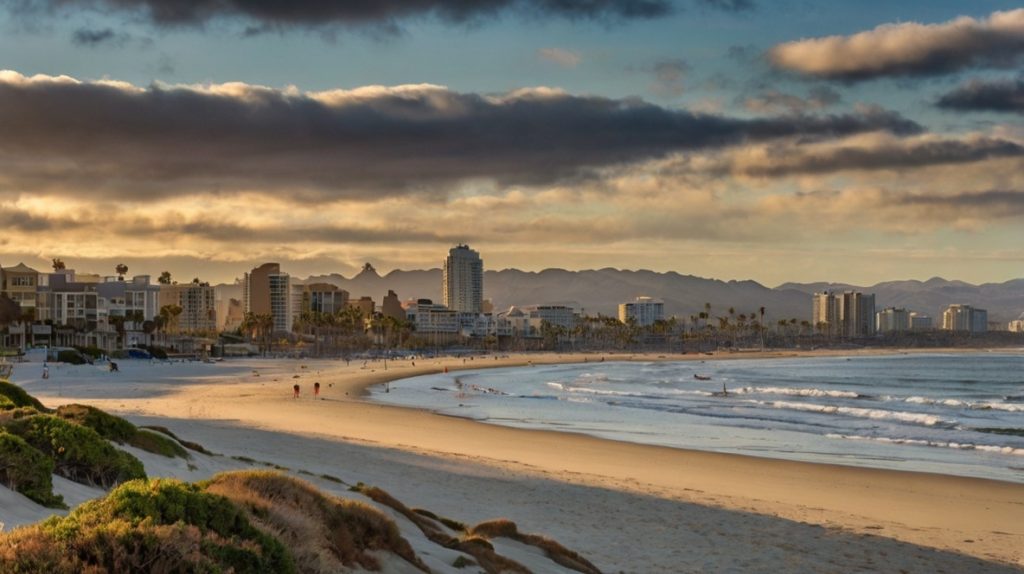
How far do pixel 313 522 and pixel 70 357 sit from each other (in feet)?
350

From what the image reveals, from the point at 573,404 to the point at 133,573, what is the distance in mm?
51004

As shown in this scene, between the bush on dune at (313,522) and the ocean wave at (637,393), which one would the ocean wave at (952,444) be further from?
the bush on dune at (313,522)

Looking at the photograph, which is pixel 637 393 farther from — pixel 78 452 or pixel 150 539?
pixel 150 539

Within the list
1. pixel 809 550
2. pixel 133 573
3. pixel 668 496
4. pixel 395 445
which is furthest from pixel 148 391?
pixel 133 573

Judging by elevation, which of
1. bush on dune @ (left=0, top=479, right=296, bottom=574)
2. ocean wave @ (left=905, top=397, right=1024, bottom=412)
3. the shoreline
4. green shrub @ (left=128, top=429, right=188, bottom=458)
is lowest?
ocean wave @ (left=905, top=397, right=1024, bottom=412)

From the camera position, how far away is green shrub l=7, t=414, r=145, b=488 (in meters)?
13.8

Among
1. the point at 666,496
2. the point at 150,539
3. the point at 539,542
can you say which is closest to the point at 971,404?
the point at 666,496

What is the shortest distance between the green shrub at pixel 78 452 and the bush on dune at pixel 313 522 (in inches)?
189

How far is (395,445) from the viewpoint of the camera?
32562 mm

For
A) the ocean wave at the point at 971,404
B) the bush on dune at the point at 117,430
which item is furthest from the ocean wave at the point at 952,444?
the bush on dune at the point at 117,430

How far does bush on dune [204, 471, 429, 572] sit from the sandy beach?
18.7 ft

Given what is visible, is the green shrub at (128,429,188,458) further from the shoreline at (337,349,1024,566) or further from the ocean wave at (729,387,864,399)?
the ocean wave at (729,387,864,399)

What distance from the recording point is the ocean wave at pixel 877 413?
44.1 metres

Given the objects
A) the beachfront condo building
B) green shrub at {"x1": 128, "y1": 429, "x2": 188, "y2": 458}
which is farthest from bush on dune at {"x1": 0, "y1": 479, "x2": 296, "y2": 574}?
the beachfront condo building
